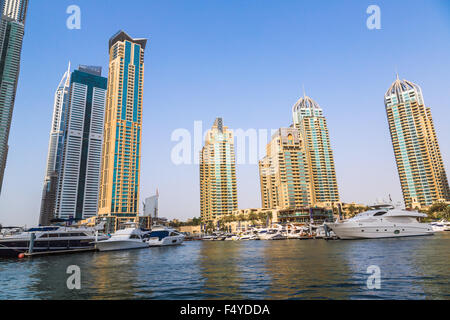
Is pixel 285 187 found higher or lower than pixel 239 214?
higher

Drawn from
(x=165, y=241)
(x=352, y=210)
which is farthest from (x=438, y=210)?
(x=165, y=241)

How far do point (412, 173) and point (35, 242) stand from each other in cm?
21136

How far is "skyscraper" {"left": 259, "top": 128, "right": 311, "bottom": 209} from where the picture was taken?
169875 mm

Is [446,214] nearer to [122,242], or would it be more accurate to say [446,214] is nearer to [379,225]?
[379,225]

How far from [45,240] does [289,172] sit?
146m

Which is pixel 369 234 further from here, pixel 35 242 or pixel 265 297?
pixel 35 242

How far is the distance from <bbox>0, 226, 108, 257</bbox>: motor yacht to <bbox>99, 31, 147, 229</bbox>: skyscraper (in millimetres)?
90682

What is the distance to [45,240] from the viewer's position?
5272cm

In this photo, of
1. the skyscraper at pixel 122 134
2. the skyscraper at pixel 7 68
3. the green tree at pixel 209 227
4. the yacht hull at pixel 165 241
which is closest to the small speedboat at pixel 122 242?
the yacht hull at pixel 165 241

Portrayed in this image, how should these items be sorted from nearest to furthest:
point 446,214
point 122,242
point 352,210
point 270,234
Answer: point 122,242, point 270,234, point 446,214, point 352,210
